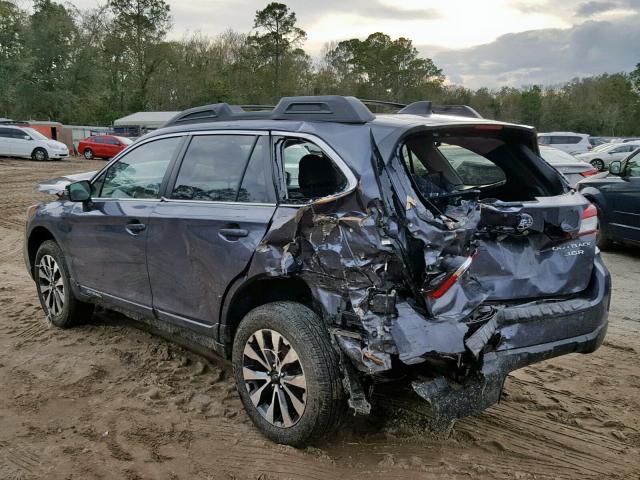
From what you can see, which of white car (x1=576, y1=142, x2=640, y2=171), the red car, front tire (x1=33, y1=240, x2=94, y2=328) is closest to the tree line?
the red car

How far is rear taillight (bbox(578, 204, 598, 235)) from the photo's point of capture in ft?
11.1

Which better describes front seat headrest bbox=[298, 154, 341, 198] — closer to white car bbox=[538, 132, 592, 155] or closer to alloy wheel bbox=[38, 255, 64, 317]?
alloy wheel bbox=[38, 255, 64, 317]

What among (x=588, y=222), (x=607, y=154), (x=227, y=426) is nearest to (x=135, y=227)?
(x=227, y=426)

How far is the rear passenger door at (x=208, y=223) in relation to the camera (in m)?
3.41

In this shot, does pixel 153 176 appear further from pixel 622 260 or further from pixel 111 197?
pixel 622 260

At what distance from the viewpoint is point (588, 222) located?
3408 millimetres

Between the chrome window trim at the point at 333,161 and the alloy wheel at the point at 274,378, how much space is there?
78 cm

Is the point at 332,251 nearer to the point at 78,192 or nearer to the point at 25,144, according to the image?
the point at 78,192

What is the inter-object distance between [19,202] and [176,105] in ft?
158

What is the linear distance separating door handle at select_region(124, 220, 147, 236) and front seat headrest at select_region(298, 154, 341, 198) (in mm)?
1279

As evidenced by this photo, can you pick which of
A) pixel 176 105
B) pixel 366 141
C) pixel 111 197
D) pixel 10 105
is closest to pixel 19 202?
pixel 111 197

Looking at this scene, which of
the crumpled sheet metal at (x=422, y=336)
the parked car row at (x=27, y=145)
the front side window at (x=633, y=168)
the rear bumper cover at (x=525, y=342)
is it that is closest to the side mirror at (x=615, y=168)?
the front side window at (x=633, y=168)

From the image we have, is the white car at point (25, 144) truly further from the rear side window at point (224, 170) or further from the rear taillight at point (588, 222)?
the rear taillight at point (588, 222)

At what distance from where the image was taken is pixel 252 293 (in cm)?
347
